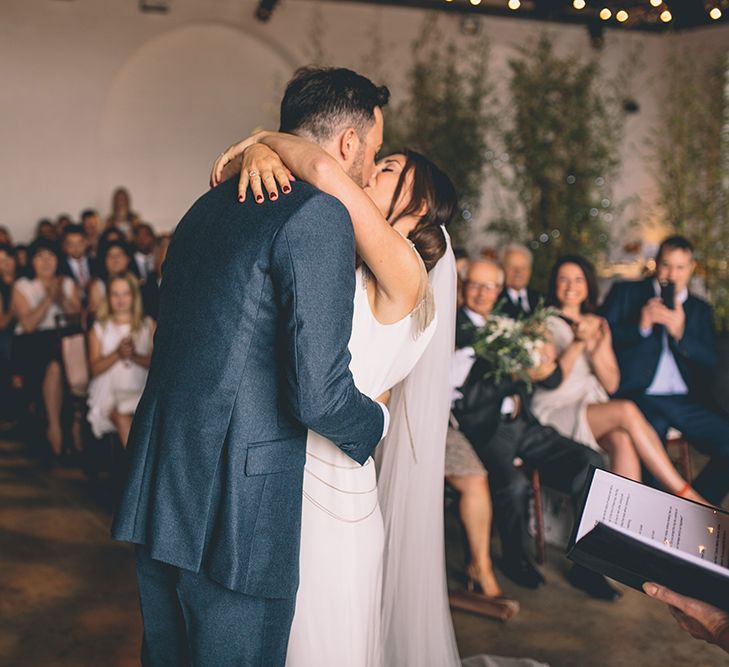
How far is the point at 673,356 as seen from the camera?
475 centimetres

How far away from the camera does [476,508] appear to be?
3.68m

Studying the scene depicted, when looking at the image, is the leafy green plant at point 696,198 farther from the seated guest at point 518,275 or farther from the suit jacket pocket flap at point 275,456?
the suit jacket pocket flap at point 275,456

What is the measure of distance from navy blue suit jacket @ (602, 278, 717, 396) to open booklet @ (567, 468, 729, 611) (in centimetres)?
304

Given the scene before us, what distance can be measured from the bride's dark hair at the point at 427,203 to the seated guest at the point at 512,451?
5.43 feet

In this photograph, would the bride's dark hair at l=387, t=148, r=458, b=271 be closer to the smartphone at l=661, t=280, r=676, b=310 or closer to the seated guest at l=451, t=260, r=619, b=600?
the seated guest at l=451, t=260, r=619, b=600

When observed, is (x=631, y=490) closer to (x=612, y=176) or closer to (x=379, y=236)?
(x=379, y=236)

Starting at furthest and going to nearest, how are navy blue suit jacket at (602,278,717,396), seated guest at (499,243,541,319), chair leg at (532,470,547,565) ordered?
seated guest at (499,243,541,319)
navy blue suit jacket at (602,278,717,396)
chair leg at (532,470,547,565)

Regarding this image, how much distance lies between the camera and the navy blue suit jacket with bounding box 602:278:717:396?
469 cm

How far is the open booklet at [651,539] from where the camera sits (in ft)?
4.75

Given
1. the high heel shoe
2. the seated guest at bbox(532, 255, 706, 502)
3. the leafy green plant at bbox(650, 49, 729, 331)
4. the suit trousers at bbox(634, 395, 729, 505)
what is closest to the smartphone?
the seated guest at bbox(532, 255, 706, 502)

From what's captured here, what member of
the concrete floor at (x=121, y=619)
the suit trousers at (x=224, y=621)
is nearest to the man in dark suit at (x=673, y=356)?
the concrete floor at (x=121, y=619)

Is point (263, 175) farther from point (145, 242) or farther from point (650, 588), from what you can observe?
point (145, 242)

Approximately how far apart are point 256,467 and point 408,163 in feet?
3.12

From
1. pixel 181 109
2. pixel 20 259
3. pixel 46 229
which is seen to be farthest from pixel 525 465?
pixel 181 109
